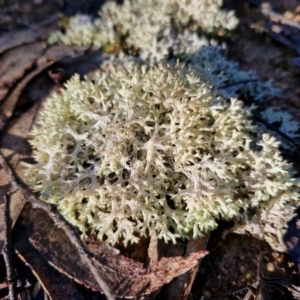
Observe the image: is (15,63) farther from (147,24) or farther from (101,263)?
(101,263)

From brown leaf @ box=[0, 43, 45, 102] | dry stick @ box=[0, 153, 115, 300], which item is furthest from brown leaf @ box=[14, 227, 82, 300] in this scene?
brown leaf @ box=[0, 43, 45, 102]

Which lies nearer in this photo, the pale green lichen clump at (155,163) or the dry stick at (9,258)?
the dry stick at (9,258)

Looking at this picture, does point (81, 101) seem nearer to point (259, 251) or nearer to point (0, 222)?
point (0, 222)

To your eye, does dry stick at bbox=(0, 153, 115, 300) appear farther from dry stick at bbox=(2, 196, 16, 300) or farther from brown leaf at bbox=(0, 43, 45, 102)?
brown leaf at bbox=(0, 43, 45, 102)

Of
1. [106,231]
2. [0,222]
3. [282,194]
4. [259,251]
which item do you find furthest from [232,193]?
[0,222]

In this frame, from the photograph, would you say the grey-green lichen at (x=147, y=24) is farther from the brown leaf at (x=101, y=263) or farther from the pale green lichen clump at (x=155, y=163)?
the brown leaf at (x=101, y=263)

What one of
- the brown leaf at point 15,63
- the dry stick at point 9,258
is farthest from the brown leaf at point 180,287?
the brown leaf at point 15,63

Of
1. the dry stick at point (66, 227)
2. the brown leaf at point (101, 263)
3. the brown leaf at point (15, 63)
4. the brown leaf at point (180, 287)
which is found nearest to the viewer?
the dry stick at point (66, 227)
